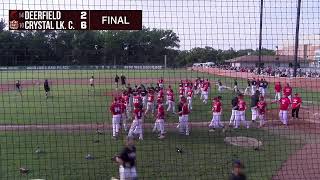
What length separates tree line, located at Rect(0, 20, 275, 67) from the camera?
18.8m

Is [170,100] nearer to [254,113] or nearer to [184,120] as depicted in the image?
[254,113]

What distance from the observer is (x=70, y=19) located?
10.2 metres

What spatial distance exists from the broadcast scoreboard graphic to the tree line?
21.2 ft

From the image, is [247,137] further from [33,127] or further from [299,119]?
[33,127]

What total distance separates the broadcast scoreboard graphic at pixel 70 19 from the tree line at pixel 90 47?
648 cm

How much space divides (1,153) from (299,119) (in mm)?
13126

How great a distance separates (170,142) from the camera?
47.8 feet

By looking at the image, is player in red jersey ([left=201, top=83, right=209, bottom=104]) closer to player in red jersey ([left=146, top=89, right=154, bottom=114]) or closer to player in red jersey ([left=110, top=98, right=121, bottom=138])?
player in red jersey ([left=146, top=89, right=154, bottom=114])

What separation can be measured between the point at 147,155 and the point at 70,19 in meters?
4.73

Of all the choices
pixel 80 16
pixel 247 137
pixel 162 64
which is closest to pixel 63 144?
pixel 80 16

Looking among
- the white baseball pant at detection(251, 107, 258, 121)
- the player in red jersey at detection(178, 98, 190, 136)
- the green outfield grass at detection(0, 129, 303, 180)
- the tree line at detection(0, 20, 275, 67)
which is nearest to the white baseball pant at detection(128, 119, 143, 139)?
the green outfield grass at detection(0, 129, 303, 180)

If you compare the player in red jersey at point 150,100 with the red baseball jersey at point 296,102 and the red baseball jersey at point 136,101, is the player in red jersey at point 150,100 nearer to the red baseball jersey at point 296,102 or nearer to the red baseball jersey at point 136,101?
the red baseball jersey at point 136,101

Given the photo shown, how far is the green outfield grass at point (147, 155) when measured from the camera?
1086 cm

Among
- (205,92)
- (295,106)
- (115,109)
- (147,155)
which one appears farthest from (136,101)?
(205,92)
